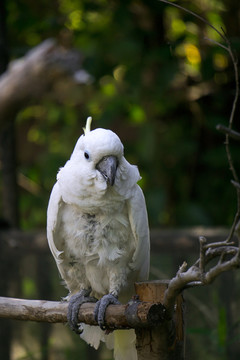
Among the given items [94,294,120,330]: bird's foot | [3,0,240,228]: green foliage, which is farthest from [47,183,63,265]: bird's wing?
[3,0,240,228]: green foliage

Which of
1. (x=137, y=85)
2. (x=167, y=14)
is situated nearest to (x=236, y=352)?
(x=137, y=85)

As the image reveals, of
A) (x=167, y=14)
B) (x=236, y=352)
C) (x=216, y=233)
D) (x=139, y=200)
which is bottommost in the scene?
(x=236, y=352)

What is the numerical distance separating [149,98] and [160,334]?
8.45 ft

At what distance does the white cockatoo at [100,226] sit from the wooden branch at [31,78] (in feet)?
4.18

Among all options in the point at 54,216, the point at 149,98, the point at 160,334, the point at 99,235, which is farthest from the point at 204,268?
the point at 149,98

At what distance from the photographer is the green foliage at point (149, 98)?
3.70m

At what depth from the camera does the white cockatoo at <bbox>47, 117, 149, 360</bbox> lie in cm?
187

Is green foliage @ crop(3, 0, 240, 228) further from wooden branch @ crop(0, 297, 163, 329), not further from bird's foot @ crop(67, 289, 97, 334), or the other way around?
wooden branch @ crop(0, 297, 163, 329)

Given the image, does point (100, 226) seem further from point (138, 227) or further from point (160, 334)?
point (160, 334)

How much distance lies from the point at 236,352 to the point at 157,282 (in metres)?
1.40

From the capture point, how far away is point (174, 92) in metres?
4.20

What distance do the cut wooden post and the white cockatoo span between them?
0.18 m

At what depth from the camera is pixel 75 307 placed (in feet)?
6.27

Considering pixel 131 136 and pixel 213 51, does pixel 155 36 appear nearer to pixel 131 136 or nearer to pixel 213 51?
pixel 213 51
